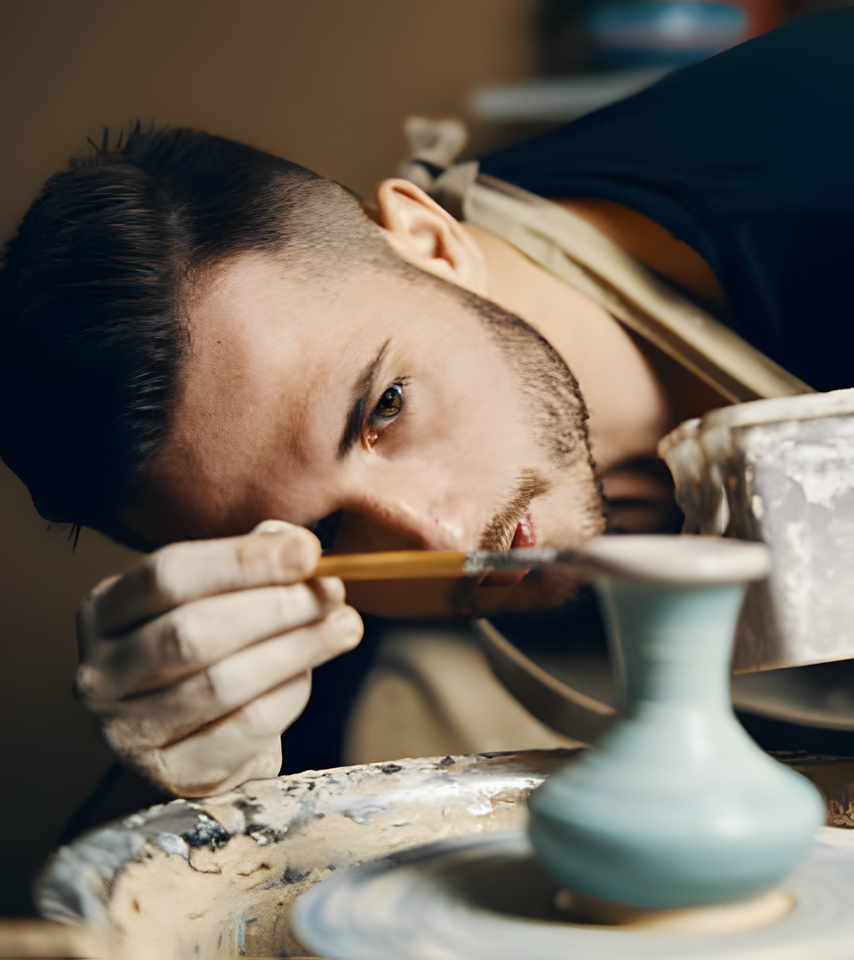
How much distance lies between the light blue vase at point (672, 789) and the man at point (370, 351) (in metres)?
0.26

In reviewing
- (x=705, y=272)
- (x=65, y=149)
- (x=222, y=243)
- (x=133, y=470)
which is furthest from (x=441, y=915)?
(x=65, y=149)

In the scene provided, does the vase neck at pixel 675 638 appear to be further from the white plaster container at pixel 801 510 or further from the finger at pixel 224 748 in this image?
the finger at pixel 224 748

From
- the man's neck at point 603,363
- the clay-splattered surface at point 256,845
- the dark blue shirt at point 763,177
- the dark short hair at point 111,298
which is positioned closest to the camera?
the clay-splattered surface at point 256,845

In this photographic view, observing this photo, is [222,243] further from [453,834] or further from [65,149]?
[453,834]

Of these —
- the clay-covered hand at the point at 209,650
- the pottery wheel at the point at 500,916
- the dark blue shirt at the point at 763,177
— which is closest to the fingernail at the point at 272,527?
the clay-covered hand at the point at 209,650

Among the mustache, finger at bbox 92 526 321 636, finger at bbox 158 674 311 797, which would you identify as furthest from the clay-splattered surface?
the mustache

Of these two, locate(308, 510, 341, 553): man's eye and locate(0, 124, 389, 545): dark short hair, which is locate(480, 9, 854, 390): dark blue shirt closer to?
locate(0, 124, 389, 545): dark short hair

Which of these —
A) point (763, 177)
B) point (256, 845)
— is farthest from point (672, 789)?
point (763, 177)

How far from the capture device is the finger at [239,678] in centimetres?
66

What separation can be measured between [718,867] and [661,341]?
0.72m

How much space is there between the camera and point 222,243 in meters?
0.88

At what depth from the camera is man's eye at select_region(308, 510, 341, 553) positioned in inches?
35.1

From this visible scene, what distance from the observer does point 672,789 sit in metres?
0.43

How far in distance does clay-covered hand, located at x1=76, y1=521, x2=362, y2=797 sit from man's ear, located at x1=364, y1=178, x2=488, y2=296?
1.51 ft
